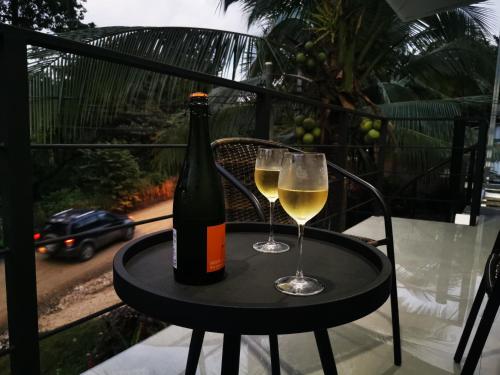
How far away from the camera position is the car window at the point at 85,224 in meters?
8.02

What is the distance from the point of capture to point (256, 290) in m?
0.56

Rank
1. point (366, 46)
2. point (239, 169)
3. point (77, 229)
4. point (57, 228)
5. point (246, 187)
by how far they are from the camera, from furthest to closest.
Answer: point (77, 229) < point (57, 228) < point (366, 46) < point (239, 169) < point (246, 187)

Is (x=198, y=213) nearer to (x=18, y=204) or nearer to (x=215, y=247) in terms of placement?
(x=215, y=247)

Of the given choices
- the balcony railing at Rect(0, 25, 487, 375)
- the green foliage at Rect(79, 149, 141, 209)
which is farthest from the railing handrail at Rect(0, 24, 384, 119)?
the green foliage at Rect(79, 149, 141, 209)

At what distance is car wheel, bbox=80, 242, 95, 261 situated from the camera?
864 centimetres

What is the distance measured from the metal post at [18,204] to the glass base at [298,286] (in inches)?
21.7

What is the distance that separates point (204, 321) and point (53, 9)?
840 centimetres

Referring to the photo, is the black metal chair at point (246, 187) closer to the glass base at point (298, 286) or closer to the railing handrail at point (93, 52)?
the railing handrail at point (93, 52)

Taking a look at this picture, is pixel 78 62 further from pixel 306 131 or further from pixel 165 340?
pixel 165 340

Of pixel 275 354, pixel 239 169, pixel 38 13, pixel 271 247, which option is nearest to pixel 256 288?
pixel 271 247

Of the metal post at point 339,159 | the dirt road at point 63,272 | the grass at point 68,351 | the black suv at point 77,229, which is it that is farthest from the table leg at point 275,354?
the dirt road at point 63,272

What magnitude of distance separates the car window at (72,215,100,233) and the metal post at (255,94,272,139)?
280 inches

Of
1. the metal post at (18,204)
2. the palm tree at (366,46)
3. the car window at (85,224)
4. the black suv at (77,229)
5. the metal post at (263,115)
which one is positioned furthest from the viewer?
the car window at (85,224)

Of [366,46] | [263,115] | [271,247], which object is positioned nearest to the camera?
[271,247]
